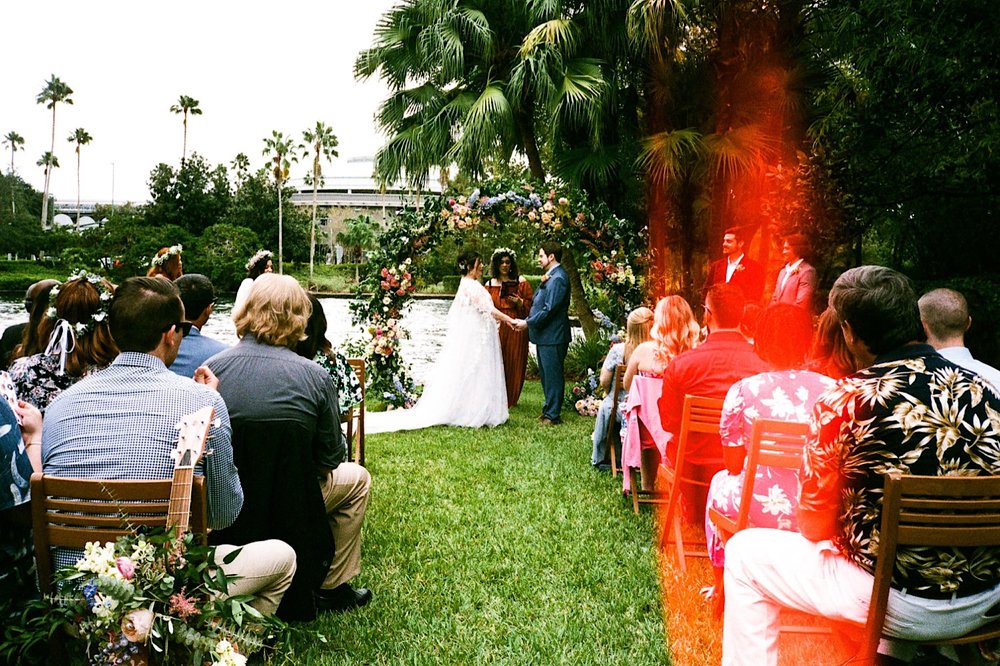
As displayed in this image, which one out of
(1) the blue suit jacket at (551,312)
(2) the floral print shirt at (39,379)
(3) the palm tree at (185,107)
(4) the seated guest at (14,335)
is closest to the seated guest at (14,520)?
(2) the floral print shirt at (39,379)

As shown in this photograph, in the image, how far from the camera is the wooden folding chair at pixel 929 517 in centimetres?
214

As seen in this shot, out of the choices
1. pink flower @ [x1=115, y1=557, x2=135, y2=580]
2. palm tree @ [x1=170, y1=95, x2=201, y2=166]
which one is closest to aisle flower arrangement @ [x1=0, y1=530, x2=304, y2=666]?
pink flower @ [x1=115, y1=557, x2=135, y2=580]

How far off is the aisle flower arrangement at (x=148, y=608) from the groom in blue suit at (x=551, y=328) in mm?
6820

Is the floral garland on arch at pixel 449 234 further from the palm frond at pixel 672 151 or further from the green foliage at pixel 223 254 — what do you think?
the green foliage at pixel 223 254

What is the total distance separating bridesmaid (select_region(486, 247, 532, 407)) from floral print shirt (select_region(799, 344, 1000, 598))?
7.79m

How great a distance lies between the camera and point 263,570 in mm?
2984

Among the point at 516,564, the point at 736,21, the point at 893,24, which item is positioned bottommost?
the point at 516,564

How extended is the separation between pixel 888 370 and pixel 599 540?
9.73ft

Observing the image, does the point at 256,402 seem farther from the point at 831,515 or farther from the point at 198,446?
the point at 831,515

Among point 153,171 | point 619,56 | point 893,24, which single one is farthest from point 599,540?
point 153,171

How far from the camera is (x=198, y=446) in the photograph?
2.50 m

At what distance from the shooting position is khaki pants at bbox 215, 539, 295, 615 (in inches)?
115

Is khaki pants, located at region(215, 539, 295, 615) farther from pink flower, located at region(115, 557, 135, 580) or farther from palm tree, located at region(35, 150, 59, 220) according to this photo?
palm tree, located at region(35, 150, 59, 220)

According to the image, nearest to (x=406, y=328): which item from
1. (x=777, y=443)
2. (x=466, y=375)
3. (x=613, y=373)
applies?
(x=466, y=375)
